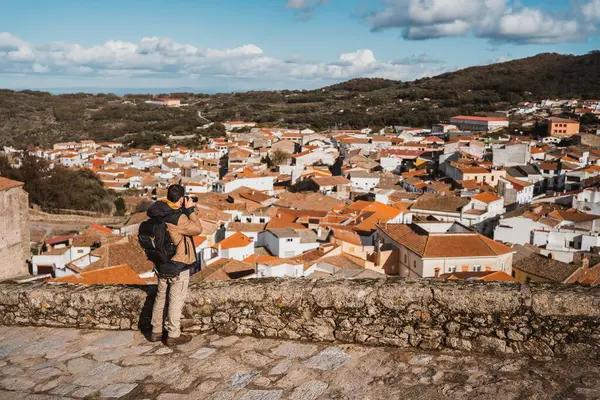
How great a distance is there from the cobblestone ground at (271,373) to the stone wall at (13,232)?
55.5 feet

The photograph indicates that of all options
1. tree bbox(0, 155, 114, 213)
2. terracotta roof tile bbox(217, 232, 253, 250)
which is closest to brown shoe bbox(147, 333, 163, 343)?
terracotta roof tile bbox(217, 232, 253, 250)

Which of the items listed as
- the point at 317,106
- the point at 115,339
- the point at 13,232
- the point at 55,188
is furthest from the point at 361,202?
the point at 317,106

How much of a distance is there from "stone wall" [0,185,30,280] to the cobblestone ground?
1692 cm

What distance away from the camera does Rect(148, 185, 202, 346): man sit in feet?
13.5

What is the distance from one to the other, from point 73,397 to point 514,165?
4620 centimetres

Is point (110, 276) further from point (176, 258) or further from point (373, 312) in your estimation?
point (373, 312)

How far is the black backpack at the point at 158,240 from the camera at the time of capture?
4.07 metres

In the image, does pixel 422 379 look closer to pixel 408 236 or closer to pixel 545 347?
pixel 545 347

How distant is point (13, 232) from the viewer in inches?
776

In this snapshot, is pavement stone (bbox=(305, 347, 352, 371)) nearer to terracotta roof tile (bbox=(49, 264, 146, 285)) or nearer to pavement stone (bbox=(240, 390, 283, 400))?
pavement stone (bbox=(240, 390, 283, 400))

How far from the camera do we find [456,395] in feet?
10.9

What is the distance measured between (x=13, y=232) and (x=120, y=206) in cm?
1837

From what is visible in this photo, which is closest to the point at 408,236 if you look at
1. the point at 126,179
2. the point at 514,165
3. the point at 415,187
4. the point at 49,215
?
the point at 415,187

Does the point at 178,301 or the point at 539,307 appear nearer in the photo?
the point at 539,307
